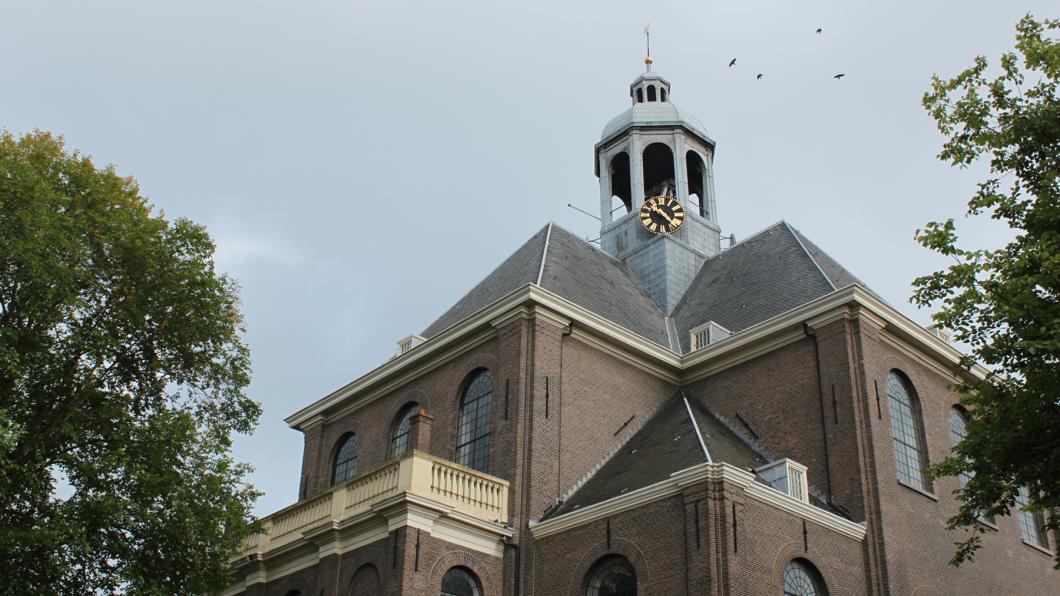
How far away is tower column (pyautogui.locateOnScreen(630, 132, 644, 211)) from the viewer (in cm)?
3253

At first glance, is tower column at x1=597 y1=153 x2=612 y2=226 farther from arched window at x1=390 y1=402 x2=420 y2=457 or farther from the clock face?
arched window at x1=390 y1=402 x2=420 y2=457

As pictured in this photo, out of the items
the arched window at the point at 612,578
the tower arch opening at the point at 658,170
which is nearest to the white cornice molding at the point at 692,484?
the arched window at the point at 612,578

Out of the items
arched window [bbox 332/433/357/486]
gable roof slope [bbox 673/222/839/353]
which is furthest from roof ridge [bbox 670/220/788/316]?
arched window [bbox 332/433/357/486]

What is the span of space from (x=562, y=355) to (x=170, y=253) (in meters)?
8.84

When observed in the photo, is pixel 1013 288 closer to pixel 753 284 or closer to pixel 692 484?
pixel 692 484

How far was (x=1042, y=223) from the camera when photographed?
14.8 m

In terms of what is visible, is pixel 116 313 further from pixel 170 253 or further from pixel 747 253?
pixel 747 253

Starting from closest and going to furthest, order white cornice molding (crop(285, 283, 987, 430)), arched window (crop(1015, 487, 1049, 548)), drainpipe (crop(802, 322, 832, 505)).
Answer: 1. drainpipe (crop(802, 322, 832, 505))
2. white cornice molding (crop(285, 283, 987, 430))
3. arched window (crop(1015, 487, 1049, 548))

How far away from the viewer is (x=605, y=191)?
3431 centimetres

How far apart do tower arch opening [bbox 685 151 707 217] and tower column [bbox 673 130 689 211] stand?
1.77 ft

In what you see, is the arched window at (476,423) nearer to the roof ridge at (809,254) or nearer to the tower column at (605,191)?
the roof ridge at (809,254)

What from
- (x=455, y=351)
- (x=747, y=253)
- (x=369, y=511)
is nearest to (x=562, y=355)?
(x=455, y=351)

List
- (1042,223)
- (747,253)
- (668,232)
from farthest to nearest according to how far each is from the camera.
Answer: (668,232) < (747,253) < (1042,223)

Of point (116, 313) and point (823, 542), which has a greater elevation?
point (116, 313)
